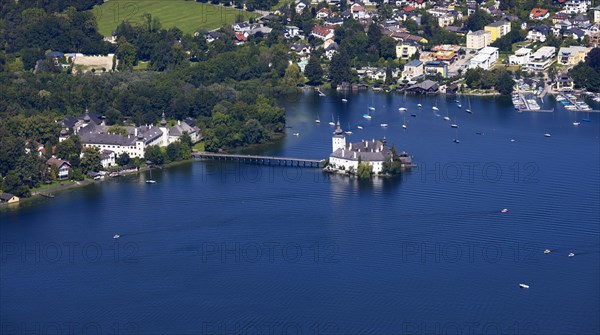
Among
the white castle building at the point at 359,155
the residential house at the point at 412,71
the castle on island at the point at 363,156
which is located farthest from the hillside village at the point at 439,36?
the white castle building at the point at 359,155

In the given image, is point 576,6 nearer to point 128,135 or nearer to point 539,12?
point 539,12

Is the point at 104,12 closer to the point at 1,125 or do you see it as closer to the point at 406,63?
the point at 406,63

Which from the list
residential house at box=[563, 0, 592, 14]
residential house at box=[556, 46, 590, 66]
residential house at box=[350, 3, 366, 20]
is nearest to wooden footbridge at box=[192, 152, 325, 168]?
residential house at box=[556, 46, 590, 66]

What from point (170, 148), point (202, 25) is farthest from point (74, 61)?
point (170, 148)

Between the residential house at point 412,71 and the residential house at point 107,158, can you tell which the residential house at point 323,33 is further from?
the residential house at point 107,158

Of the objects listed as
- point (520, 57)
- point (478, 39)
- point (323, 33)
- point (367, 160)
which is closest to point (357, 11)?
point (323, 33)

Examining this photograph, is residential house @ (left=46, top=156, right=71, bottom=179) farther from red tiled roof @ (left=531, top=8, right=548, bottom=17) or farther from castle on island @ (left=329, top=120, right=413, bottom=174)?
red tiled roof @ (left=531, top=8, right=548, bottom=17)
